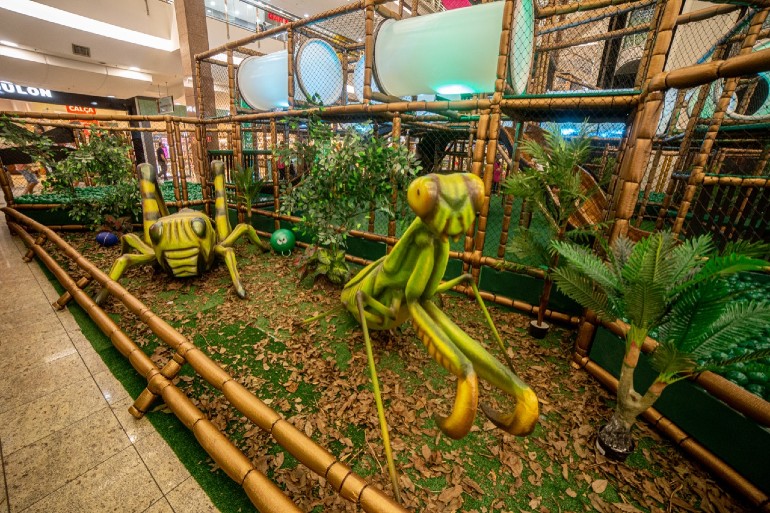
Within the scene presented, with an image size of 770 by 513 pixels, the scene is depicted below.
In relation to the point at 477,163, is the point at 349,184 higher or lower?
lower

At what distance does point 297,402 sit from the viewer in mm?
2566

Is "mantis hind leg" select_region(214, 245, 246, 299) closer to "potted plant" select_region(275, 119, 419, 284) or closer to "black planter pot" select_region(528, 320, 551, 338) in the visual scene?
"potted plant" select_region(275, 119, 419, 284)

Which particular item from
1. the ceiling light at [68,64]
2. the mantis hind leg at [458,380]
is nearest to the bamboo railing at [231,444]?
the mantis hind leg at [458,380]

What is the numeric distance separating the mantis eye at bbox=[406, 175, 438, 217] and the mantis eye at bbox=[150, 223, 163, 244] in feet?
12.3

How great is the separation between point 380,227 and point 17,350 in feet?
17.4

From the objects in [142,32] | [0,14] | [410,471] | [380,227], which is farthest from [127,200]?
[142,32]

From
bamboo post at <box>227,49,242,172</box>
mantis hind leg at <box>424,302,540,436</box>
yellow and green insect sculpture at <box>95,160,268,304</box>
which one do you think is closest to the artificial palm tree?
mantis hind leg at <box>424,302,540,436</box>

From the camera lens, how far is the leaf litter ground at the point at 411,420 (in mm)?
1910

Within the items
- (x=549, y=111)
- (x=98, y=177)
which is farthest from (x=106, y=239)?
(x=549, y=111)

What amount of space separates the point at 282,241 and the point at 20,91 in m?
15.6

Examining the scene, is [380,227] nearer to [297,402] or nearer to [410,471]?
[297,402]

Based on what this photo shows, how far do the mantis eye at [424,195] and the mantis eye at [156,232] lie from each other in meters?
3.75

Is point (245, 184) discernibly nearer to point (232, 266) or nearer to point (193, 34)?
point (232, 266)

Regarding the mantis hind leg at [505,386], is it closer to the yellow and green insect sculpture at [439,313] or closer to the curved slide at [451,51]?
the yellow and green insect sculpture at [439,313]
